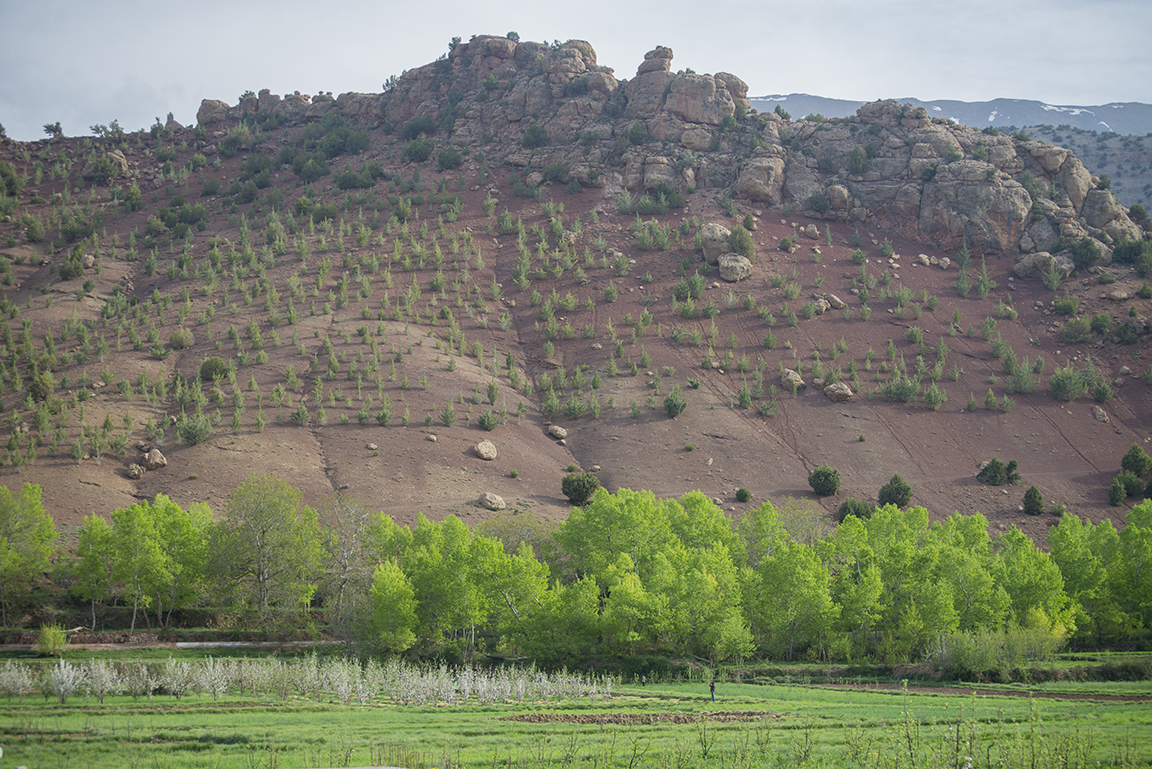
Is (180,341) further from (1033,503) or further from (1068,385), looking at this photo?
(1068,385)

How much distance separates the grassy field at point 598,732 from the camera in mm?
18375

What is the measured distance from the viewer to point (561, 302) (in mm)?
87688

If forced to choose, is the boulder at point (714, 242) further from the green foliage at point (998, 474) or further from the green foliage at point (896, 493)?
the green foliage at point (896, 493)

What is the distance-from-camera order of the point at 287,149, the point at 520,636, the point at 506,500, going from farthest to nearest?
the point at 287,149 < the point at 506,500 < the point at 520,636

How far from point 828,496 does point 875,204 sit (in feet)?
172

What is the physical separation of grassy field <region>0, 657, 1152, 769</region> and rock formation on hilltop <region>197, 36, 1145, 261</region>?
77.2 m

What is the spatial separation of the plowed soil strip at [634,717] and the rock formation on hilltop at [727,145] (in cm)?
8397

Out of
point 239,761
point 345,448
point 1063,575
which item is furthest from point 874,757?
point 345,448

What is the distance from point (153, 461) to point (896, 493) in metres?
54.8

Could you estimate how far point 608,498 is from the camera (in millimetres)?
47469

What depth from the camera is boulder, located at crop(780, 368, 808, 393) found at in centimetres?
7644

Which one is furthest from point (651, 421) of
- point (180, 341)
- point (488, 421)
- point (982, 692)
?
A: point (180, 341)

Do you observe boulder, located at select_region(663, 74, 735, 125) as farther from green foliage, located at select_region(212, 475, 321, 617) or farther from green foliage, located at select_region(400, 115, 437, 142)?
green foliage, located at select_region(212, 475, 321, 617)

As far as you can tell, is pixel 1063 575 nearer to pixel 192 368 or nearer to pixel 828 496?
pixel 828 496
